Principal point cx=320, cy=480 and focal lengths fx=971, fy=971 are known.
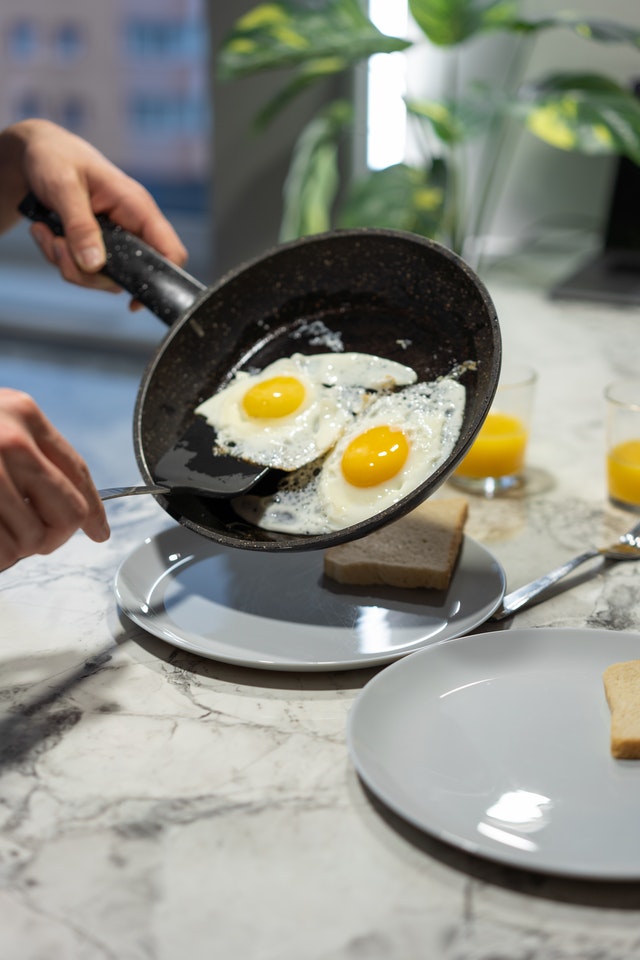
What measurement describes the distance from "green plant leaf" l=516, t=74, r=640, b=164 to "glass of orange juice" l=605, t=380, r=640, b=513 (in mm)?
1104

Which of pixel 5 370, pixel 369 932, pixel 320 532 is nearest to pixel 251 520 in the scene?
pixel 320 532

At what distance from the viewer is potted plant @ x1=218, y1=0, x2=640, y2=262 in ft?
7.72

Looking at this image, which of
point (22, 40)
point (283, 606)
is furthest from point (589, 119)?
point (22, 40)

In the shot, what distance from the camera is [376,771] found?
0.80 metres

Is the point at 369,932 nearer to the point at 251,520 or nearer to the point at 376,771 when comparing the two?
the point at 376,771

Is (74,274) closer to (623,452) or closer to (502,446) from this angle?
(502,446)

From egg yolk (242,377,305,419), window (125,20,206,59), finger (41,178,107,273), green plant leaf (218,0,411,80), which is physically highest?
green plant leaf (218,0,411,80)

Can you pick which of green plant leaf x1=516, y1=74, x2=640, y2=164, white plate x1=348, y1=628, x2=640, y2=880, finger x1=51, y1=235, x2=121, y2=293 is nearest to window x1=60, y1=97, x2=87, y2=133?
green plant leaf x1=516, y1=74, x2=640, y2=164

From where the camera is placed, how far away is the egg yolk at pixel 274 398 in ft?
4.09

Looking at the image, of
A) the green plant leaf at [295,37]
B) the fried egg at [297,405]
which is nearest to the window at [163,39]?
the green plant leaf at [295,37]

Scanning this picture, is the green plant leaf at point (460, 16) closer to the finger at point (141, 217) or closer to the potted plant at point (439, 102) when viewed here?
the potted plant at point (439, 102)

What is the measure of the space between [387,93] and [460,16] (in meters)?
0.87

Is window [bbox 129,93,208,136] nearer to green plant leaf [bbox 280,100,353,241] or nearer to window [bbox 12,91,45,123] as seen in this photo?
window [bbox 12,91,45,123]

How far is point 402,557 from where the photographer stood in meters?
1.13
